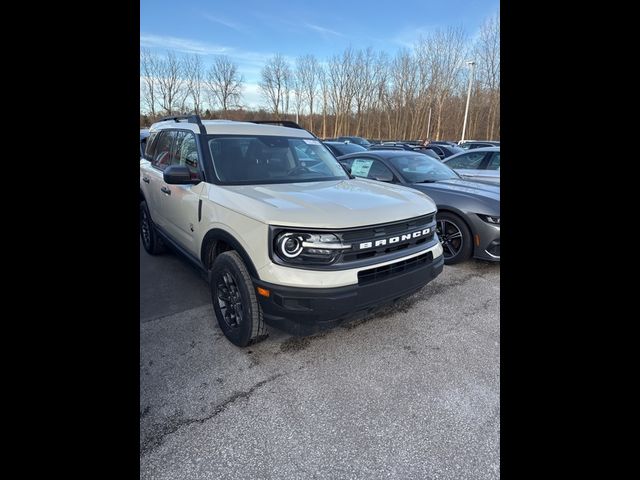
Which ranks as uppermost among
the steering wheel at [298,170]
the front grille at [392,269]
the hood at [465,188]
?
the steering wheel at [298,170]

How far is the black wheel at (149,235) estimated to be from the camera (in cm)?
512

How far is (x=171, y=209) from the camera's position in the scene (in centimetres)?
408

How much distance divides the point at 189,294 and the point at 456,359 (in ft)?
9.65

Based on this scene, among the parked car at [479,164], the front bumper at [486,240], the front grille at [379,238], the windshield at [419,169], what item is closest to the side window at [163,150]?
the front grille at [379,238]

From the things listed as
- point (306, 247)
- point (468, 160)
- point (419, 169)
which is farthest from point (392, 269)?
point (468, 160)

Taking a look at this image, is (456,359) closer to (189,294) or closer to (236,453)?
(236,453)

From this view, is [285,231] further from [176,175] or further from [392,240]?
[176,175]

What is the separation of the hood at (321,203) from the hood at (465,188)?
193cm

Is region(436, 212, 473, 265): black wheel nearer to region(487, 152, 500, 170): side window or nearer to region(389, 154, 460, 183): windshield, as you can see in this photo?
region(389, 154, 460, 183): windshield

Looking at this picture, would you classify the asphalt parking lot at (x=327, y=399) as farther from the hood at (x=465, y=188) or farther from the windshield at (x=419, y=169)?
the windshield at (x=419, y=169)

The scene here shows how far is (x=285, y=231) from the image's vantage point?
8.10 ft
